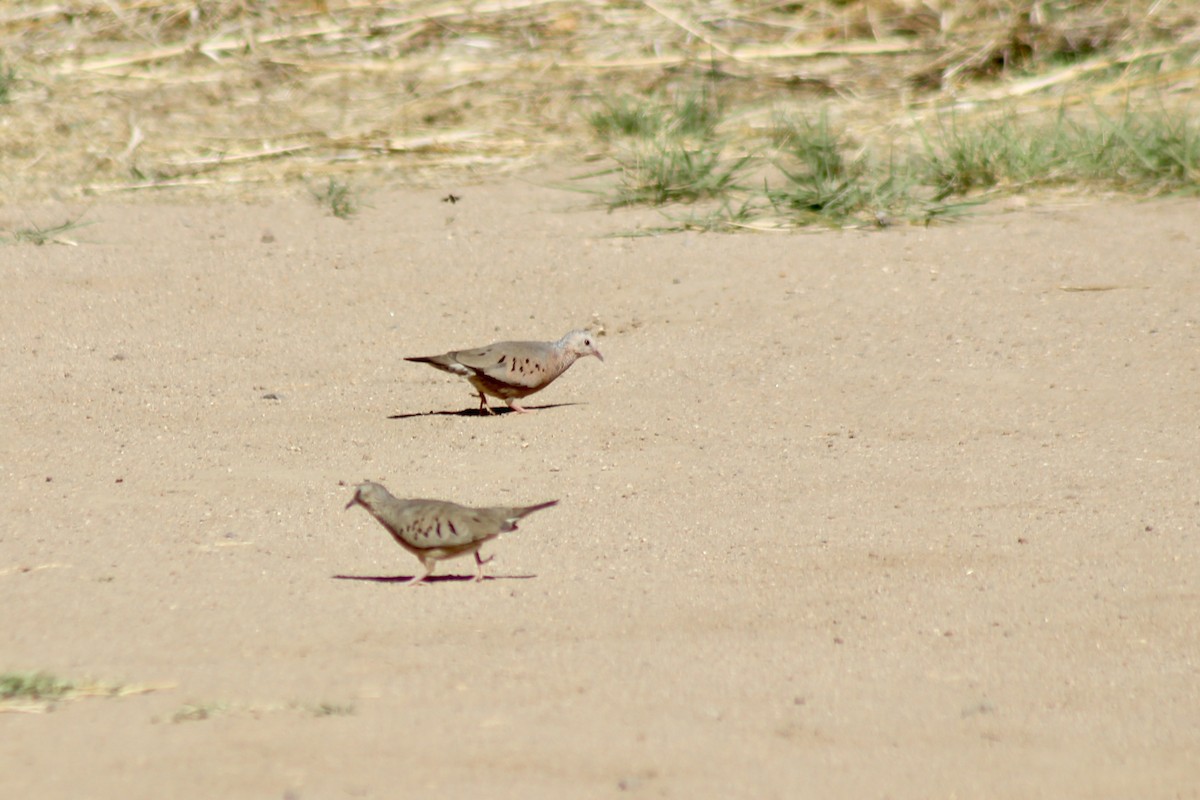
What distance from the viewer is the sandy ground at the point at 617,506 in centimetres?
334

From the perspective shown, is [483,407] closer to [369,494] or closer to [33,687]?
[369,494]

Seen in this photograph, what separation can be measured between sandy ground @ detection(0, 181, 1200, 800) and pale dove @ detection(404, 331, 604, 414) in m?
0.14

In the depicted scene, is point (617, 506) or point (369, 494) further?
point (617, 506)

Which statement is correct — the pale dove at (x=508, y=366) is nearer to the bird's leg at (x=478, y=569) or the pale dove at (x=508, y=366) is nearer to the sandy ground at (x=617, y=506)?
the sandy ground at (x=617, y=506)

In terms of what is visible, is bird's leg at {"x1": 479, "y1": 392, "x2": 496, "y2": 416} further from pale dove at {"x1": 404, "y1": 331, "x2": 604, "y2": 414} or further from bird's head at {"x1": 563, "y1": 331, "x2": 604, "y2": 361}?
bird's head at {"x1": 563, "y1": 331, "x2": 604, "y2": 361}

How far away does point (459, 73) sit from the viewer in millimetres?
11805

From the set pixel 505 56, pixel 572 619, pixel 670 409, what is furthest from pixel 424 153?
pixel 572 619

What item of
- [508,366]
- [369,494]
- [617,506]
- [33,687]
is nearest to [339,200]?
[508,366]

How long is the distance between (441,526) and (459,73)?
7833 mm

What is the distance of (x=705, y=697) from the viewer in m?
3.63

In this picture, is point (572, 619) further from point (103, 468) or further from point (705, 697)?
point (103, 468)

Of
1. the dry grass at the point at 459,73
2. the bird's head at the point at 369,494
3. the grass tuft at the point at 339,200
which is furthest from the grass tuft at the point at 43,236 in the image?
the bird's head at the point at 369,494

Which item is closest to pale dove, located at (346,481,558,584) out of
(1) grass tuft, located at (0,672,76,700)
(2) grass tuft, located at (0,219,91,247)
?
(1) grass tuft, located at (0,672,76,700)

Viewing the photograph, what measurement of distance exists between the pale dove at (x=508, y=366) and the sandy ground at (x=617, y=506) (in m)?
0.14
